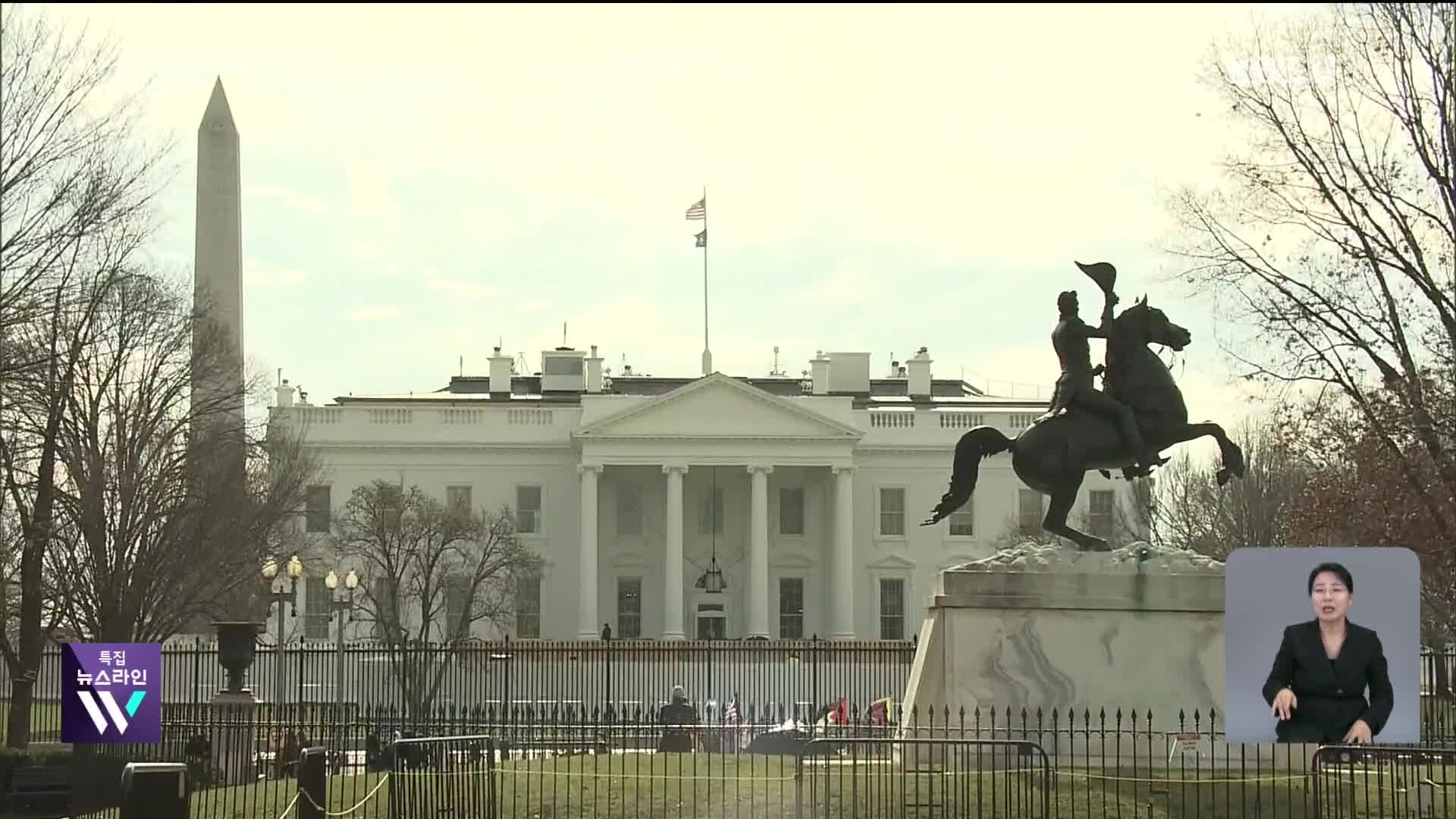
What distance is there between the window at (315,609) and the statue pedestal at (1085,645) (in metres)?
58.5

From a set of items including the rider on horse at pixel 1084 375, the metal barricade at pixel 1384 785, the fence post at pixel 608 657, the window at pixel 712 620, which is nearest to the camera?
the metal barricade at pixel 1384 785

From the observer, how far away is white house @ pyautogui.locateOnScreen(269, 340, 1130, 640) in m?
82.9

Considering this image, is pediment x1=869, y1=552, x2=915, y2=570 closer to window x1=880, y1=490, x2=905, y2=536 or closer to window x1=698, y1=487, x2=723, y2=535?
window x1=880, y1=490, x2=905, y2=536

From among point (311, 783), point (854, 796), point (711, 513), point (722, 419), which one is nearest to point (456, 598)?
point (722, 419)

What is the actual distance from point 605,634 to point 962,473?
51.1 meters

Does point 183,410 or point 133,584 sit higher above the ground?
point 183,410

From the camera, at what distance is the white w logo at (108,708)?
Answer: 17.4m

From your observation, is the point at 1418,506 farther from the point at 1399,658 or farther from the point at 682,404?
the point at 682,404

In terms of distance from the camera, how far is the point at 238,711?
86.8 feet

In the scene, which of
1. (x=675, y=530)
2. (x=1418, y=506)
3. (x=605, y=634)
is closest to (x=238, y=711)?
(x=1418, y=506)

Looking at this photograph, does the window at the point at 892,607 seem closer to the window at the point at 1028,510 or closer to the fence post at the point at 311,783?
the window at the point at 1028,510

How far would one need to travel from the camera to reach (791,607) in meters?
85.9
